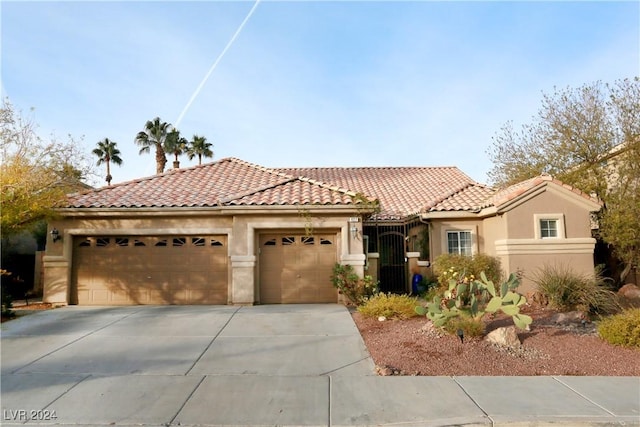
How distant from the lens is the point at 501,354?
7.45m

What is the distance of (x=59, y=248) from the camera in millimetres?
13242

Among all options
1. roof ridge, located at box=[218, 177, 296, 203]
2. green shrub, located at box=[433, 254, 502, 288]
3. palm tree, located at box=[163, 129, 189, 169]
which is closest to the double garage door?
roof ridge, located at box=[218, 177, 296, 203]

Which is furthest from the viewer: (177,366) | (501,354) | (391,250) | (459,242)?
(391,250)

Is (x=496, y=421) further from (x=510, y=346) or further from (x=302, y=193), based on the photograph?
(x=302, y=193)

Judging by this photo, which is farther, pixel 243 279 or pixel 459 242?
pixel 459 242

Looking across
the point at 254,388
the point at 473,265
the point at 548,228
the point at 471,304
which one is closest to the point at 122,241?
the point at 254,388

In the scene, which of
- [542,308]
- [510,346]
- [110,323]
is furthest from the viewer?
[542,308]

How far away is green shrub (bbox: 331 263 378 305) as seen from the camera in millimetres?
12664

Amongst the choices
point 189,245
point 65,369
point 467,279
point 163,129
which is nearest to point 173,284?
point 189,245

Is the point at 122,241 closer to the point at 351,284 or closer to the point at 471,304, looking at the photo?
the point at 351,284

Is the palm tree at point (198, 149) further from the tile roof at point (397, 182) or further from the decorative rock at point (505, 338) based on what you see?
the decorative rock at point (505, 338)

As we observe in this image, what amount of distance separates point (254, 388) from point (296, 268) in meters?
7.24

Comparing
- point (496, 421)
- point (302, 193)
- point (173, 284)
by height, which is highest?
point (302, 193)

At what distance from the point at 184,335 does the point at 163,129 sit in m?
28.3
